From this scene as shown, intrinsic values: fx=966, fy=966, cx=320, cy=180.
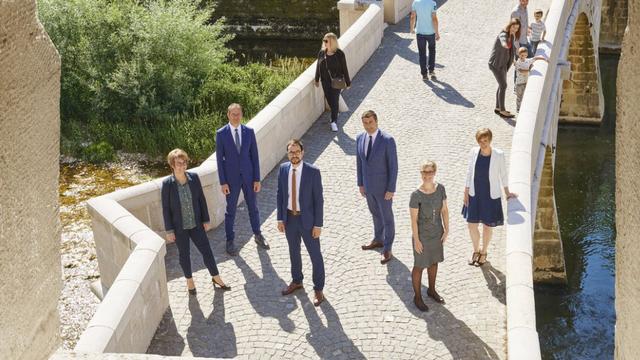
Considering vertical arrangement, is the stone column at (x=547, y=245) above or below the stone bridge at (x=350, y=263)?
below

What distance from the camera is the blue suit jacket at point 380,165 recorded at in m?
8.70

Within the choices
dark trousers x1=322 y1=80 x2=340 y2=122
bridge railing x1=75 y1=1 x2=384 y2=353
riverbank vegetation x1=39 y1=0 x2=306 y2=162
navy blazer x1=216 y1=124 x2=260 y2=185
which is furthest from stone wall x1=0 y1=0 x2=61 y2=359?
riverbank vegetation x1=39 y1=0 x2=306 y2=162

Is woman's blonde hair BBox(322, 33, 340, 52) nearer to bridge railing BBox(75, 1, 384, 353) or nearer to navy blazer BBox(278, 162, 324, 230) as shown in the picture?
→ bridge railing BBox(75, 1, 384, 353)

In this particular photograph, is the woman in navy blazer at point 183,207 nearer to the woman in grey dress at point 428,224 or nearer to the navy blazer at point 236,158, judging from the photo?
the navy blazer at point 236,158

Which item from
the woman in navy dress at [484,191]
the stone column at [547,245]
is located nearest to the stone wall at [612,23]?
the stone column at [547,245]

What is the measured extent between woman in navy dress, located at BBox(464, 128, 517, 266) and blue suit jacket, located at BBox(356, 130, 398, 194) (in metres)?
0.69

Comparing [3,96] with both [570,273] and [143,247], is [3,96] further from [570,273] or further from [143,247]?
[570,273]

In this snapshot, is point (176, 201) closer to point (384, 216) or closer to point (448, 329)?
point (384, 216)

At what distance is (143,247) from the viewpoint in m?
8.32

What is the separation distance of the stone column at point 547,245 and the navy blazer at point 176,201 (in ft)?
28.0

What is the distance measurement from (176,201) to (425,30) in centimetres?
702

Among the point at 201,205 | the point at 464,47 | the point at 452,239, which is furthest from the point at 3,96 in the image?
the point at 464,47

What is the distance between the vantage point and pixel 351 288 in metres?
8.62

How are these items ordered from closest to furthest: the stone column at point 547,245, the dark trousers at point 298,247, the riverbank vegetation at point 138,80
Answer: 1. the dark trousers at point 298,247
2. the stone column at point 547,245
3. the riverbank vegetation at point 138,80
